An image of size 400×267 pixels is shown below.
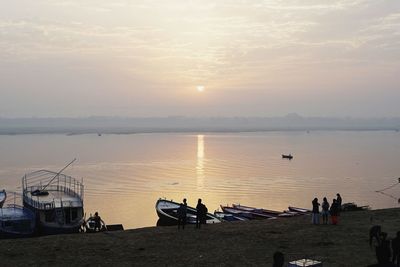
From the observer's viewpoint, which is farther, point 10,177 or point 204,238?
point 10,177

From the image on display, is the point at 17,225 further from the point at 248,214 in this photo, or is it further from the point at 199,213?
the point at 248,214

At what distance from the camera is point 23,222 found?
3027 centimetres

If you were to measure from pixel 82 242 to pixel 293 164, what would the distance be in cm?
9134

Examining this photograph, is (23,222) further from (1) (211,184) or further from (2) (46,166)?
(2) (46,166)

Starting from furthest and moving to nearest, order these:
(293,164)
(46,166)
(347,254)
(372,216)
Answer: (293,164) < (46,166) < (372,216) < (347,254)

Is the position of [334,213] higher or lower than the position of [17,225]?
higher

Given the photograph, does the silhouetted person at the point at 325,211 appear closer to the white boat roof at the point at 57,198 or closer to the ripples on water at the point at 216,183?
the white boat roof at the point at 57,198

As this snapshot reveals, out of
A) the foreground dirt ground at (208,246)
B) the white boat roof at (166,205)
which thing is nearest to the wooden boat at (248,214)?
the white boat roof at (166,205)

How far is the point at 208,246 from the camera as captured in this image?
20.9 meters

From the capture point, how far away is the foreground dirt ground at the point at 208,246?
18672mm

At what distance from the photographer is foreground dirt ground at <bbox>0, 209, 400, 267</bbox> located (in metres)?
18.7

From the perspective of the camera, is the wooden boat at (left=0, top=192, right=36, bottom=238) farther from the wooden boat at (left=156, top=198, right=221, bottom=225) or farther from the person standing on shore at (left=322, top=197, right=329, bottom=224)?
the person standing on shore at (left=322, top=197, right=329, bottom=224)

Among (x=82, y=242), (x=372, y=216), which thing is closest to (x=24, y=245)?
(x=82, y=242)

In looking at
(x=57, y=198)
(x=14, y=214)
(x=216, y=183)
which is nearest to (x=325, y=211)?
(x=57, y=198)
